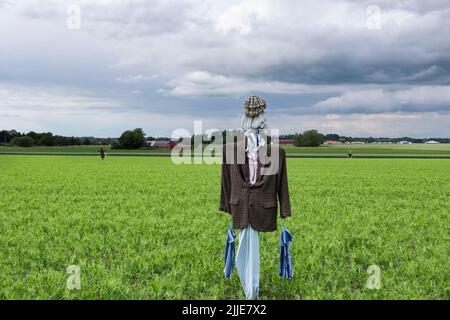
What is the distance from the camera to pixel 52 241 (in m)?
10.6

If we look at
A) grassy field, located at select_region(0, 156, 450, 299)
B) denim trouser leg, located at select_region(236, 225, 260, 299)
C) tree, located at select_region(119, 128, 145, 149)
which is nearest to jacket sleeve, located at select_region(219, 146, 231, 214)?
denim trouser leg, located at select_region(236, 225, 260, 299)

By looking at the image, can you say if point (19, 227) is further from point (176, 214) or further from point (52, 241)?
point (176, 214)

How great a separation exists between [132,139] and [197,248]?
9478 centimetres

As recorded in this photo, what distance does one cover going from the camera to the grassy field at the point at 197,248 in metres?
6.98

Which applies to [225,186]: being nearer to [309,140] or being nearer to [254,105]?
[254,105]

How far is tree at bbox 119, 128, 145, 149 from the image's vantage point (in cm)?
10131

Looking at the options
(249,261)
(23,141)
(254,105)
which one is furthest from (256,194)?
(23,141)

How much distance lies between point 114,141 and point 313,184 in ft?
291

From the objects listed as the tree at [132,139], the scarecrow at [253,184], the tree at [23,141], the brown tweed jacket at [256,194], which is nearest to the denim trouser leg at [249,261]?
the scarecrow at [253,184]

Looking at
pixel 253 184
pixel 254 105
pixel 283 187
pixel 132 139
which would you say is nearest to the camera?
pixel 254 105

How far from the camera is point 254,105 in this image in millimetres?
5973

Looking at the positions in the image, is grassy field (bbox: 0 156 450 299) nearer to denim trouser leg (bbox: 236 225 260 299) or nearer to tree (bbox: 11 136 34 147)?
denim trouser leg (bbox: 236 225 260 299)

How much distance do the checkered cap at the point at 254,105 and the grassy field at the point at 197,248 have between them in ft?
8.44

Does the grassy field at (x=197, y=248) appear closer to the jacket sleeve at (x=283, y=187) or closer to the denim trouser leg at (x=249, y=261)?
the denim trouser leg at (x=249, y=261)
